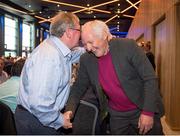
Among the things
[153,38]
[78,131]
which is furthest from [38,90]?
[153,38]

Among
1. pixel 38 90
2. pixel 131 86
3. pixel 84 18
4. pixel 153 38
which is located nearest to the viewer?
pixel 38 90

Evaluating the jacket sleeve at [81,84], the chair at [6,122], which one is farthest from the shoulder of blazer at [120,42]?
the chair at [6,122]

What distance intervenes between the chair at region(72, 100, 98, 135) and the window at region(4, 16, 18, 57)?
16516 millimetres

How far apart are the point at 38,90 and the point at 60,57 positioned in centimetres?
25

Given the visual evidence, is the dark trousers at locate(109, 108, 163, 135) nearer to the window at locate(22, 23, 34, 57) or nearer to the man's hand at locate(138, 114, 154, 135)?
the man's hand at locate(138, 114, 154, 135)

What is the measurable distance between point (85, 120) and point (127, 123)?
0.39m

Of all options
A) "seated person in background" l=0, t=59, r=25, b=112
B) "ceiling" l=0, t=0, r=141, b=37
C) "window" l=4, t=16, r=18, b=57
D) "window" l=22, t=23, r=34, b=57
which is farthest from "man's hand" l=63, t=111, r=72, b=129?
"window" l=22, t=23, r=34, b=57

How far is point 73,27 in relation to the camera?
6.84 feet

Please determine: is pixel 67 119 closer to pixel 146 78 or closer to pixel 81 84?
pixel 81 84

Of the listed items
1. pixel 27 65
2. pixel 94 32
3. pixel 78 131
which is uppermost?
pixel 94 32

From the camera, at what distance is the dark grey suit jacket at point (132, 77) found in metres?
2.11

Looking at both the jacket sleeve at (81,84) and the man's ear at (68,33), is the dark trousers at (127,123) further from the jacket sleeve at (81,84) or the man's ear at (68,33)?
the man's ear at (68,33)

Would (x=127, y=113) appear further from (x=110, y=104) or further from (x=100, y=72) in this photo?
(x=100, y=72)

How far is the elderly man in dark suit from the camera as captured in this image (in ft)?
6.91
